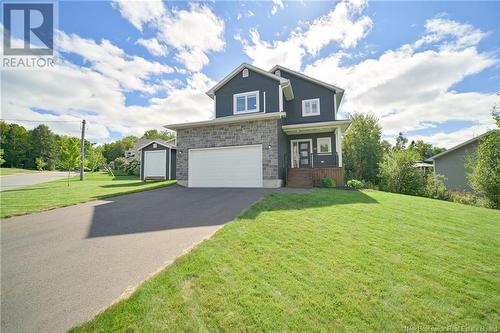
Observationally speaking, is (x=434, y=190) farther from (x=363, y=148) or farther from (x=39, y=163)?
(x=39, y=163)

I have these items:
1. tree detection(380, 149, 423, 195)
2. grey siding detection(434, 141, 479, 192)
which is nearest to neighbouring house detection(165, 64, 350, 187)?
tree detection(380, 149, 423, 195)

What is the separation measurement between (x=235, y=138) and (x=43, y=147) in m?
64.4

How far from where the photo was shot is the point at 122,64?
11797 millimetres

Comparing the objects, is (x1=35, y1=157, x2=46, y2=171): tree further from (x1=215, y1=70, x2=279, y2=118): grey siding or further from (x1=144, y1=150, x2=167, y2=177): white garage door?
(x1=215, y1=70, x2=279, y2=118): grey siding

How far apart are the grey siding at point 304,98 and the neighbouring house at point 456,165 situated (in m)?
13.3

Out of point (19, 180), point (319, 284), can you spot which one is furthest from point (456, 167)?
point (19, 180)

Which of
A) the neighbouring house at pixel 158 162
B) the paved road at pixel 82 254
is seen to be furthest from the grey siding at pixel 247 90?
the paved road at pixel 82 254

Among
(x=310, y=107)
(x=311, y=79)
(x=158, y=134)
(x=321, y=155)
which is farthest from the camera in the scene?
(x=158, y=134)

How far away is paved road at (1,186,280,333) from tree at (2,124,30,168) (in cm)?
6285

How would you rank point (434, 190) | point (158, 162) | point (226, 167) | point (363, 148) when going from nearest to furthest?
point (226, 167), point (434, 190), point (158, 162), point (363, 148)

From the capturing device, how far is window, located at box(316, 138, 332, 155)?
1475 centimetres

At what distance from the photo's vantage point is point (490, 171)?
40.1ft

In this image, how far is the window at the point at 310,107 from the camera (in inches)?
613

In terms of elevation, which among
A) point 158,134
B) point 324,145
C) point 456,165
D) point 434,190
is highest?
point 158,134
